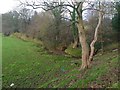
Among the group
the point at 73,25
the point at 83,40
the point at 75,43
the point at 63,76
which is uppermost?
the point at 73,25

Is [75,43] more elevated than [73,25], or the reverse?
[73,25]

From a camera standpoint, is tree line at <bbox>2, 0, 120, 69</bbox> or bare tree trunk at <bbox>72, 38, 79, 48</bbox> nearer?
tree line at <bbox>2, 0, 120, 69</bbox>

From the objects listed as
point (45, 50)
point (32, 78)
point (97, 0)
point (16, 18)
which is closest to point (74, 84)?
point (32, 78)

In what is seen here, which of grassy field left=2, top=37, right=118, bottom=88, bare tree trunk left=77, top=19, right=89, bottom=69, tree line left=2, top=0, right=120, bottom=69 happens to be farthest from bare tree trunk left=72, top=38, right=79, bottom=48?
bare tree trunk left=77, top=19, right=89, bottom=69

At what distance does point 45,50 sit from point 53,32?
2492 millimetres

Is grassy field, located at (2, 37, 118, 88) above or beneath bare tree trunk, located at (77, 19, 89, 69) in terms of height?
beneath

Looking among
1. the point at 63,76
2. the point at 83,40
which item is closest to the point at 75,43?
the point at 83,40

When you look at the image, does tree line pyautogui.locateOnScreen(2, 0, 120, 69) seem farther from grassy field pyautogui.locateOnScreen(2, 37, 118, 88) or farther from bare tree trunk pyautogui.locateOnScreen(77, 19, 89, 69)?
grassy field pyautogui.locateOnScreen(2, 37, 118, 88)

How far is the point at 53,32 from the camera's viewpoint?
1132 inches

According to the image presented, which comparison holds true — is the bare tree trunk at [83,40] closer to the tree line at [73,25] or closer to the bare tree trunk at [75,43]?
the tree line at [73,25]

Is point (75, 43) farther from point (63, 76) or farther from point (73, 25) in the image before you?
point (63, 76)

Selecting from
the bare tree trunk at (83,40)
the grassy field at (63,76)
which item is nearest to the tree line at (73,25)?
the bare tree trunk at (83,40)

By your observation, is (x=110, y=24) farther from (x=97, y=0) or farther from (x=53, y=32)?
(x=97, y=0)

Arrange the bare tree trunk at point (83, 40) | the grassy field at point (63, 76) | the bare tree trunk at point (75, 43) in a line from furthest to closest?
the bare tree trunk at point (75, 43) → the bare tree trunk at point (83, 40) → the grassy field at point (63, 76)
